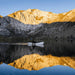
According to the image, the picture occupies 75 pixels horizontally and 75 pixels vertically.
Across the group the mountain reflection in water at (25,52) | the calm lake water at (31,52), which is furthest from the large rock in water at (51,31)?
the calm lake water at (31,52)

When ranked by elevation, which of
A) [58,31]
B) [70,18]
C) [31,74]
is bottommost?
[31,74]

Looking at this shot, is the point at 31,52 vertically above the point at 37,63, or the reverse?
the point at 31,52

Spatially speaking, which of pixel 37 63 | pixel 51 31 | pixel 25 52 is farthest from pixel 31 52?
pixel 51 31

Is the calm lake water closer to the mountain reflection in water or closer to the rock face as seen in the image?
the mountain reflection in water

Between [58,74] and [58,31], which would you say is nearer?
[58,74]

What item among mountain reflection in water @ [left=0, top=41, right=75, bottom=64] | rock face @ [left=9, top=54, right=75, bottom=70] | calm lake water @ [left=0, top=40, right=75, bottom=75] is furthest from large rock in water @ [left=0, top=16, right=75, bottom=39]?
rock face @ [left=9, top=54, right=75, bottom=70]

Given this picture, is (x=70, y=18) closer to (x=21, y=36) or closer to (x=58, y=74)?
(x=21, y=36)

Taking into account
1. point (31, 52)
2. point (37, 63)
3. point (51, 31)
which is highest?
point (51, 31)

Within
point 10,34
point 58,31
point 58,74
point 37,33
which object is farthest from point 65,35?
point 58,74

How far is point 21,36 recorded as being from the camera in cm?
19275

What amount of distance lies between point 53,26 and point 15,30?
156ft

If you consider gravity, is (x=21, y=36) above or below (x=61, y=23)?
below

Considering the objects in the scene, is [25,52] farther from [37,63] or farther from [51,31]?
[51,31]

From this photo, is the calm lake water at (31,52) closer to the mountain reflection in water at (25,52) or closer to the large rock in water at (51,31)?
the mountain reflection in water at (25,52)
